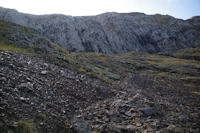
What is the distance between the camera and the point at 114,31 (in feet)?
417

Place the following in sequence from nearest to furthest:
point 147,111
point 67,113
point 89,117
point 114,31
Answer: point 89,117 → point 67,113 → point 147,111 → point 114,31

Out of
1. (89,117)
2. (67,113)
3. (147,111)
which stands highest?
(147,111)

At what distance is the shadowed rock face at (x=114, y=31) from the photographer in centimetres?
10831

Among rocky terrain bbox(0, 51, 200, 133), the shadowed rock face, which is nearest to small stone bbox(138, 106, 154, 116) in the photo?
rocky terrain bbox(0, 51, 200, 133)

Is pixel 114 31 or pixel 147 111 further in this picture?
pixel 114 31

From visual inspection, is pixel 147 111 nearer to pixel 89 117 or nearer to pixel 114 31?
pixel 89 117

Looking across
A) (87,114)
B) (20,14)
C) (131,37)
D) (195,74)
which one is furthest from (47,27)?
(87,114)

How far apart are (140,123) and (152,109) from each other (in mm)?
2633

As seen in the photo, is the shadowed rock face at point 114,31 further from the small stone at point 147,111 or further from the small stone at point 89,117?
the small stone at point 147,111

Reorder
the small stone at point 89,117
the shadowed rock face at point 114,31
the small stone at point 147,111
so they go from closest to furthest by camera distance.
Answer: the small stone at point 89,117, the small stone at point 147,111, the shadowed rock face at point 114,31

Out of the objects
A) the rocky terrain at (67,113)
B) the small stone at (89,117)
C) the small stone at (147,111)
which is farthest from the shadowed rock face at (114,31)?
the small stone at (147,111)

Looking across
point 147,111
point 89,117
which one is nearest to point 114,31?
point 147,111

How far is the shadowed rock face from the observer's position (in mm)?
108312

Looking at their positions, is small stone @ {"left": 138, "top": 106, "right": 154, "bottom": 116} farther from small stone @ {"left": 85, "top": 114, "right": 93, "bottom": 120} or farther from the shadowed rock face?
the shadowed rock face
